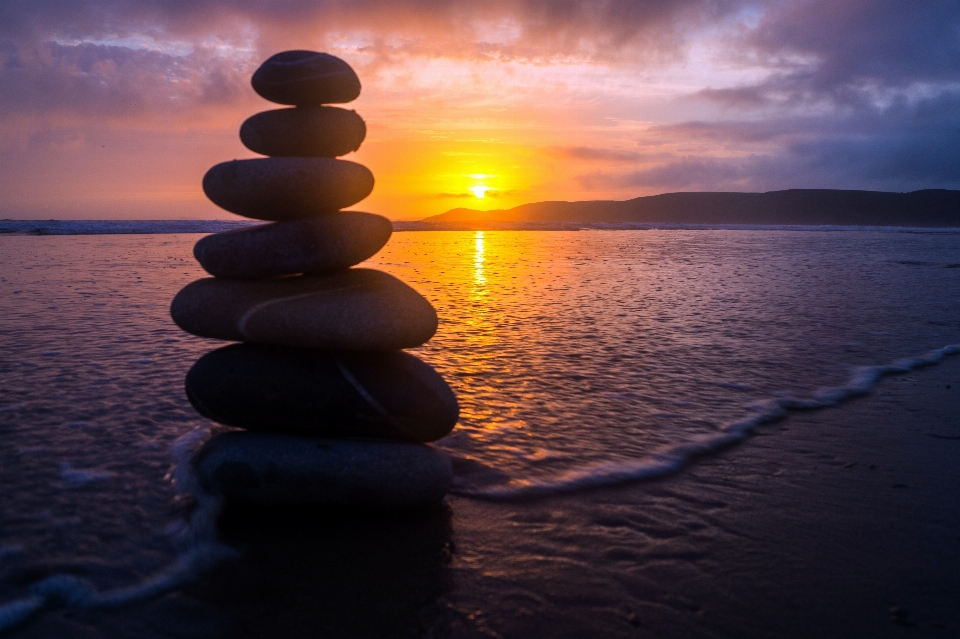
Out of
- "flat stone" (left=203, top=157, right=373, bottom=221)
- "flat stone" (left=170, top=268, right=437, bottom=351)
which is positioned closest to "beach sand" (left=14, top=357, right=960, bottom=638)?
"flat stone" (left=170, top=268, right=437, bottom=351)

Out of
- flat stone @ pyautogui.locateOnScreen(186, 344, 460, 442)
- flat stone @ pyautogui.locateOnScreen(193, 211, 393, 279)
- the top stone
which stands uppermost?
the top stone

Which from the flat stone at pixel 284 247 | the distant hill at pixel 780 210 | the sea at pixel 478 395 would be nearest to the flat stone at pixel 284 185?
the flat stone at pixel 284 247

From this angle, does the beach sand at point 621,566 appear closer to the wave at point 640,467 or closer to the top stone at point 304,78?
the wave at point 640,467

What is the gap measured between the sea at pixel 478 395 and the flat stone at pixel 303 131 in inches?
86.6

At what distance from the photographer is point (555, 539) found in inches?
140

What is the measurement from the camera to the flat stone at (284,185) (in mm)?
4375

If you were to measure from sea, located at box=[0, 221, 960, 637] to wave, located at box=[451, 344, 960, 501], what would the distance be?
0.06ft

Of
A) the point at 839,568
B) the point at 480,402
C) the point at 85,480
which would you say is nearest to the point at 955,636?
the point at 839,568

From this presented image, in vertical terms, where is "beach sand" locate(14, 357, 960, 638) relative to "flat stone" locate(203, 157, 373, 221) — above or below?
below

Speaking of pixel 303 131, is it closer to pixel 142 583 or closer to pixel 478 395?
pixel 478 395

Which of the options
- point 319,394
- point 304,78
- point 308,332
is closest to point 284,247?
point 308,332

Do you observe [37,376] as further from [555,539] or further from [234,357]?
[555,539]

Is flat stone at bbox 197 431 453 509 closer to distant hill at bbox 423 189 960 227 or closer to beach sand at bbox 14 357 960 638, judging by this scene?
Answer: beach sand at bbox 14 357 960 638

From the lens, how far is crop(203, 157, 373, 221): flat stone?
14.4ft
